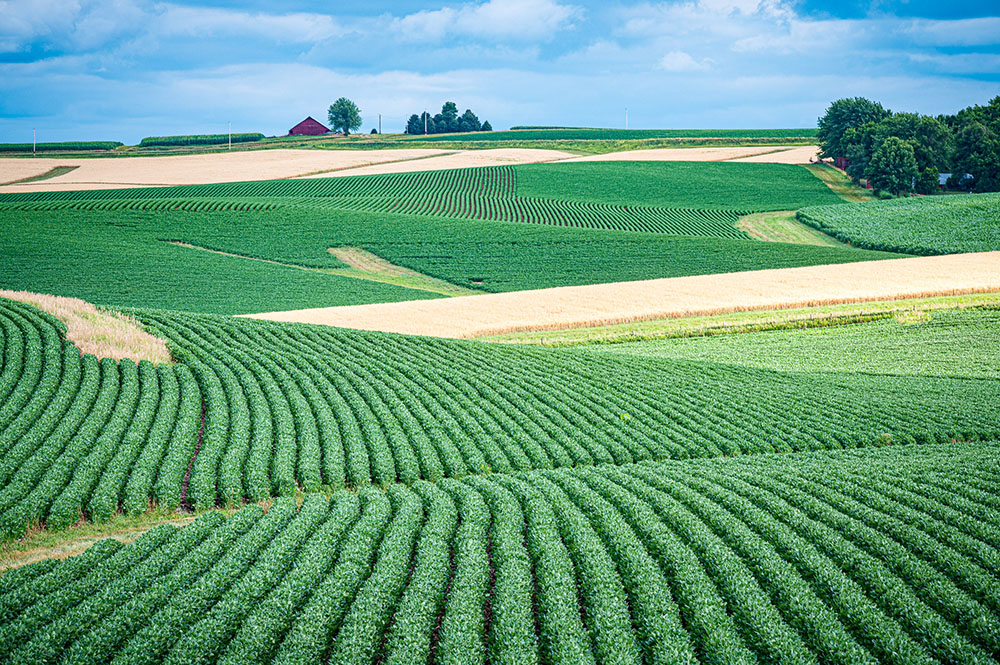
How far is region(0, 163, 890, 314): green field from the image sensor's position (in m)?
44.3

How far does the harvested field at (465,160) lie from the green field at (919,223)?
1801 inches

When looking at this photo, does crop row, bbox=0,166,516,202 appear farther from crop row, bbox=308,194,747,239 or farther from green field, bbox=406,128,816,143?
green field, bbox=406,128,816,143

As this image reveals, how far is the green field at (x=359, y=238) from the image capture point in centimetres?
4434

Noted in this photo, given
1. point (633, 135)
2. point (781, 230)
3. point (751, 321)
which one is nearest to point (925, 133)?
point (781, 230)

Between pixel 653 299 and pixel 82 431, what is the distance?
30.1 meters

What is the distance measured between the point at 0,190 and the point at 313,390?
7576 centimetres

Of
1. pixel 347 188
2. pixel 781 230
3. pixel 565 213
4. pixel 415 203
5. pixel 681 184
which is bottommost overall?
pixel 781 230

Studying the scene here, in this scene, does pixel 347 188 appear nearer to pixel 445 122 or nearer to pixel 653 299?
pixel 653 299

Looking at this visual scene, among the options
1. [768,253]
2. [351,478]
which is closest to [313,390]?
[351,478]

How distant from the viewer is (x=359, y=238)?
57.4 meters

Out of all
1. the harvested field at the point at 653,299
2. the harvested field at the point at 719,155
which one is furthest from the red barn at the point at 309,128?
the harvested field at the point at 653,299

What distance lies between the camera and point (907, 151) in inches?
3196

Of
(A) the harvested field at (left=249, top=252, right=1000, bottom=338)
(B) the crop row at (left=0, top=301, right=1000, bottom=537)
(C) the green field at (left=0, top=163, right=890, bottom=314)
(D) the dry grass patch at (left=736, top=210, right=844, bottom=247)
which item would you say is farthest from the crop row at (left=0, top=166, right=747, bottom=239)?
(B) the crop row at (left=0, top=301, right=1000, bottom=537)

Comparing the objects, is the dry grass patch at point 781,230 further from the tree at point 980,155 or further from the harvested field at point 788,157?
the harvested field at point 788,157
